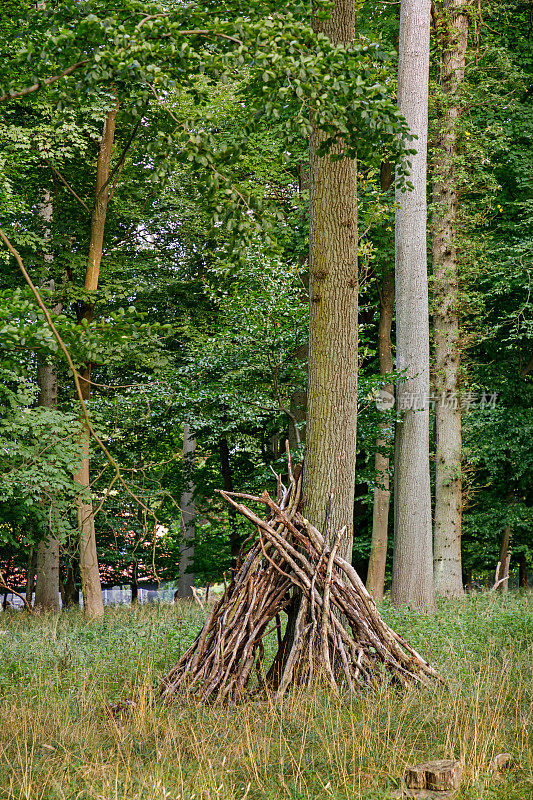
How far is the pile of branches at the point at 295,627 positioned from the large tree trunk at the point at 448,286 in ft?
21.0

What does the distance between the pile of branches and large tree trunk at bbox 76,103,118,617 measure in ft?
22.0

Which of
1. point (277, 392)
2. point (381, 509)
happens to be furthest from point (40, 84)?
point (381, 509)

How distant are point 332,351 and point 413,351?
14.1 feet

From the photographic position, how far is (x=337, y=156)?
562cm

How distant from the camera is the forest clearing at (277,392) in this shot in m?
4.44

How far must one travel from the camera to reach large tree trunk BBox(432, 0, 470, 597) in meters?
11.9

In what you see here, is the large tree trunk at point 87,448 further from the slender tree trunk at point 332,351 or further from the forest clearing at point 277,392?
the slender tree trunk at point 332,351

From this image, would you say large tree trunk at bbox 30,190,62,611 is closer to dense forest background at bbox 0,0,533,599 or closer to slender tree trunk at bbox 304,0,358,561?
dense forest background at bbox 0,0,533,599

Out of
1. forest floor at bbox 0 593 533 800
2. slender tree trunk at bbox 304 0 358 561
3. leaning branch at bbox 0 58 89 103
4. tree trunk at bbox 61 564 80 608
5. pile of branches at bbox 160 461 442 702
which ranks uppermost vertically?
leaning branch at bbox 0 58 89 103

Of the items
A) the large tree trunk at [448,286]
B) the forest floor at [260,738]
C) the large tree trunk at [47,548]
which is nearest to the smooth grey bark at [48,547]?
the large tree trunk at [47,548]

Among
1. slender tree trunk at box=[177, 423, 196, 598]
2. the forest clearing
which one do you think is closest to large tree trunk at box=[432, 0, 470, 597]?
the forest clearing

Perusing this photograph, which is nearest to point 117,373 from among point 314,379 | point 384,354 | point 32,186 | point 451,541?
point 32,186

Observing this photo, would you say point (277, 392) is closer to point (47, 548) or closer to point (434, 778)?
point (47, 548)

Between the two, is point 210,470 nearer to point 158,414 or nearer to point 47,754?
point 158,414
